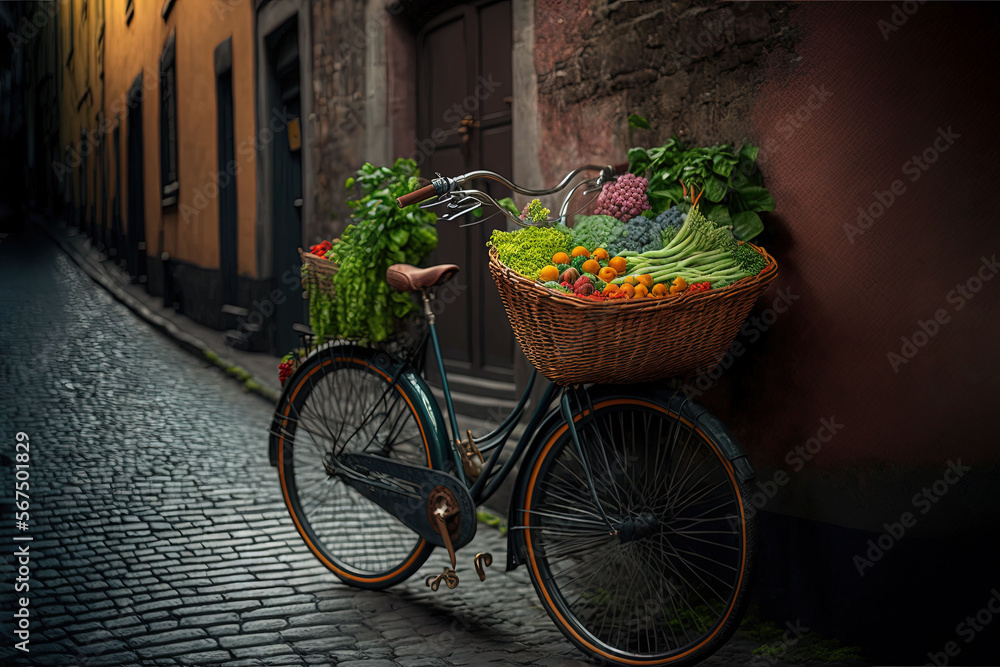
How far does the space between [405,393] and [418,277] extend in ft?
1.60

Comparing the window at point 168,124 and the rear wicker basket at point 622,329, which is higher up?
the window at point 168,124

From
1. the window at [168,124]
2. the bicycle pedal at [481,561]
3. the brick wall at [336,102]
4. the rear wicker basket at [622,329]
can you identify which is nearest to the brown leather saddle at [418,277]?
the rear wicker basket at [622,329]

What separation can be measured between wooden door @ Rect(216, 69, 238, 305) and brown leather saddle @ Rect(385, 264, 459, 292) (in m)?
8.10

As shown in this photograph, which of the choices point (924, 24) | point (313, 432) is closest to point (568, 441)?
point (313, 432)

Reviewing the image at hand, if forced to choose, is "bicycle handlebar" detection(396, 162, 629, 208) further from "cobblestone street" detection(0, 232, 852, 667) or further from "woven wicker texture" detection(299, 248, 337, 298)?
"cobblestone street" detection(0, 232, 852, 667)

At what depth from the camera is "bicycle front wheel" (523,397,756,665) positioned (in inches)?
108

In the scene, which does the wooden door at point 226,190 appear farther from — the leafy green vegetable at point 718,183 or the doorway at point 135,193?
the leafy green vegetable at point 718,183

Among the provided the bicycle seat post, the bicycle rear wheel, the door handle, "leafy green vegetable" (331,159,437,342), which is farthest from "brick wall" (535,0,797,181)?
the bicycle rear wheel

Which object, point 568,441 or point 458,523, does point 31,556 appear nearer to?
point 458,523

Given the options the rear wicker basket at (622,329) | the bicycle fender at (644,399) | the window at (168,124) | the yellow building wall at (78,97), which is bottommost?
the bicycle fender at (644,399)

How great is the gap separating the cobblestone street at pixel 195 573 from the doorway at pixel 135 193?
9892mm

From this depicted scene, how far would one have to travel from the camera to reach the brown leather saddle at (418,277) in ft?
11.4

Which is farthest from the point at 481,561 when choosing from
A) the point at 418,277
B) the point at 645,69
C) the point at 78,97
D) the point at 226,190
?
the point at 78,97

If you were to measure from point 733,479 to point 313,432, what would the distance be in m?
1.99
